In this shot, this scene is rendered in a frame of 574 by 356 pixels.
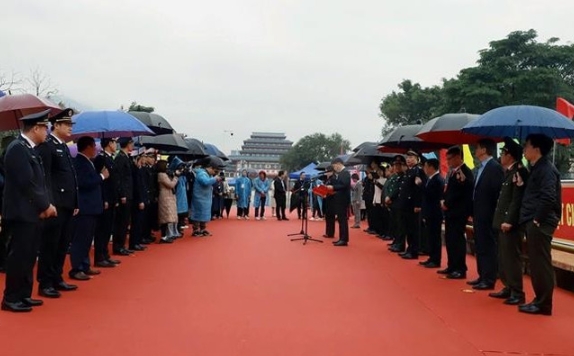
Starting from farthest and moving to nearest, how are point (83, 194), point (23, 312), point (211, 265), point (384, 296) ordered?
1. point (211, 265)
2. point (83, 194)
3. point (384, 296)
4. point (23, 312)

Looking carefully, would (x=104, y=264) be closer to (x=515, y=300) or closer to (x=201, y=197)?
(x=201, y=197)

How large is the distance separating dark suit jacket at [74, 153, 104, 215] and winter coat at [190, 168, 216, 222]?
4.31 m

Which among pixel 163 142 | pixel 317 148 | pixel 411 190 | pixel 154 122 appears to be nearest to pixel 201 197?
pixel 163 142

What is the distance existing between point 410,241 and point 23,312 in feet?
19.1

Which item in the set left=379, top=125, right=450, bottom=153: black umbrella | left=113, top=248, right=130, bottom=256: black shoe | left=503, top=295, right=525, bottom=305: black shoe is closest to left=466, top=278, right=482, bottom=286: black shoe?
left=503, top=295, right=525, bottom=305: black shoe

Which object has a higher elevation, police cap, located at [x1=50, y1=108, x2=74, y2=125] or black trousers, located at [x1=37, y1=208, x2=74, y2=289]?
police cap, located at [x1=50, y1=108, x2=74, y2=125]

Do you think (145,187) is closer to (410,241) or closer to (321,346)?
(410,241)

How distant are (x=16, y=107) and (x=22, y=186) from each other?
7.36ft

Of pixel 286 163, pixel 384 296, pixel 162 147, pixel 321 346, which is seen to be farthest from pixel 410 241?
pixel 286 163

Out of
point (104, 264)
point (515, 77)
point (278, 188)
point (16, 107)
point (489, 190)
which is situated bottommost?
point (104, 264)

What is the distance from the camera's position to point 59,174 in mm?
5070

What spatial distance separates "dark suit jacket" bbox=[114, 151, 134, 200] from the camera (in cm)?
705

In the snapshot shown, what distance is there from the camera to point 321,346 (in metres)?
3.73

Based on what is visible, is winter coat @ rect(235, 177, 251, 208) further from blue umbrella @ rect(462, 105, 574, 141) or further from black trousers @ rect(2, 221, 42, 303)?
black trousers @ rect(2, 221, 42, 303)
